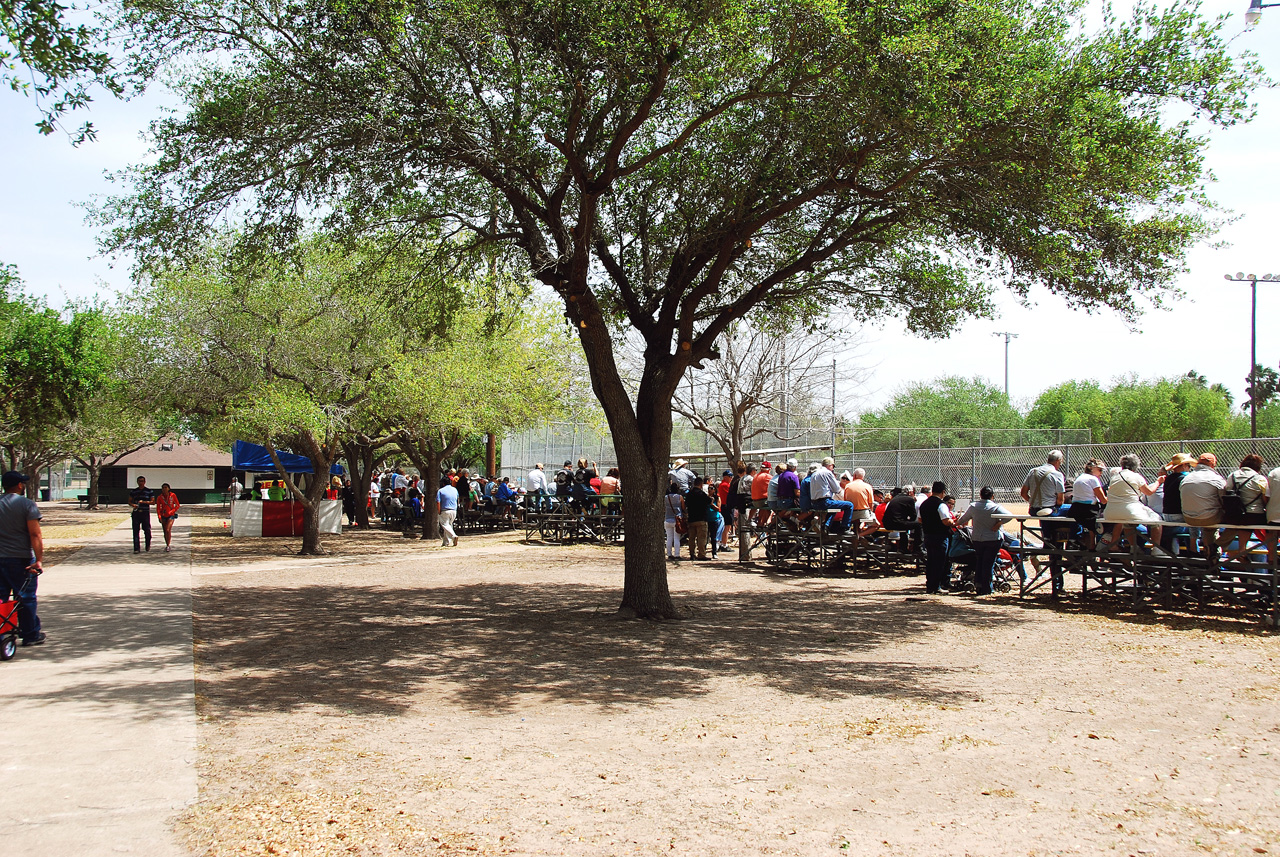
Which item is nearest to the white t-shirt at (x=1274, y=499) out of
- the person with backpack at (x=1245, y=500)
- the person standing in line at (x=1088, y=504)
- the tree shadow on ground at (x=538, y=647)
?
the person with backpack at (x=1245, y=500)

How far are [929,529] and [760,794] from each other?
27.4 feet

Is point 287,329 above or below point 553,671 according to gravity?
above

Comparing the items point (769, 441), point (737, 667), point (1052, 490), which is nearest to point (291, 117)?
point (737, 667)

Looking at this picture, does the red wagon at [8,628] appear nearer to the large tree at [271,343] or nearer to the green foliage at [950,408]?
the large tree at [271,343]

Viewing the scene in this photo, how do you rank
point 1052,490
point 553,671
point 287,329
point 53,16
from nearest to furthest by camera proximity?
1. point 53,16
2. point 553,671
3. point 1052,490
4. point 287,329

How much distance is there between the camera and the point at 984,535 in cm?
1192

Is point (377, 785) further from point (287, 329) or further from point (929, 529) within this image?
point (287, 329)

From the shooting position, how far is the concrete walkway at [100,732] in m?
4.12

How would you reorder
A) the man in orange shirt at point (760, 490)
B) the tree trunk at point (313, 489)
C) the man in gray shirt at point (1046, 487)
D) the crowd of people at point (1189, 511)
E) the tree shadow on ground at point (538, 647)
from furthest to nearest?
1. the tree trunk at point (313, 489)
2. the man in orange shirt at point (760, 490)
3. the man in gray shirt at point (1046, 487)
4. the crowd of people at point (1189, 511)
5. the tree shadow on ground at point (538, 647)

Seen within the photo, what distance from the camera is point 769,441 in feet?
97.3

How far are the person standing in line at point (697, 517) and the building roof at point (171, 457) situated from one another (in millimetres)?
58803

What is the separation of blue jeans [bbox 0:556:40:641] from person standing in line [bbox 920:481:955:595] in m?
9.95

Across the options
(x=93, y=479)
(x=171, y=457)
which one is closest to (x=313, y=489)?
(x=93, y=479)

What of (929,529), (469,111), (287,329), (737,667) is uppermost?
(469,111)
